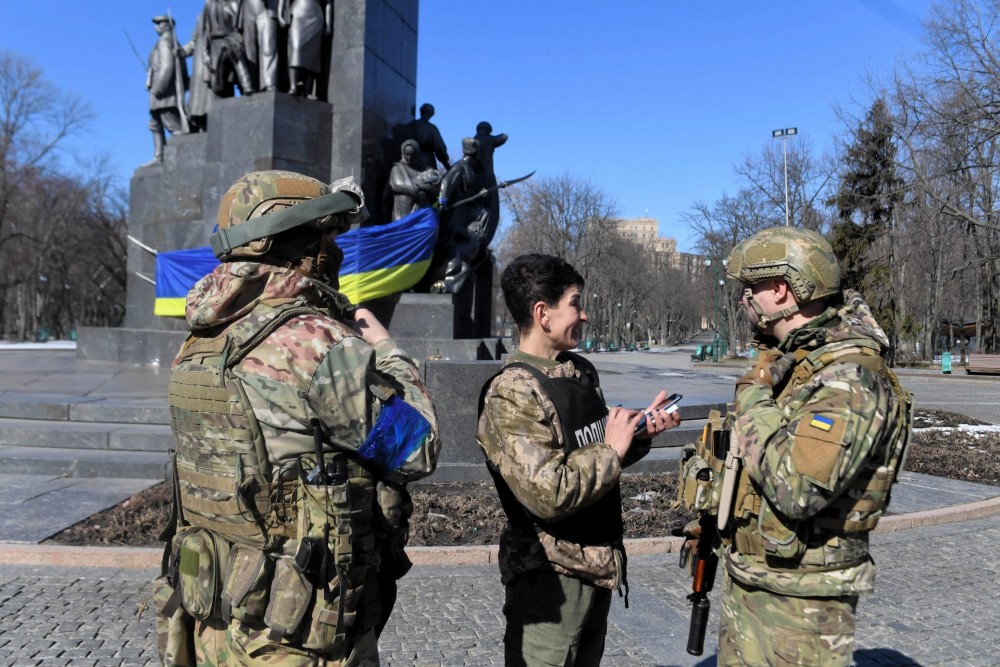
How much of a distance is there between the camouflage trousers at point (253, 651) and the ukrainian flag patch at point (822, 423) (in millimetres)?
1393

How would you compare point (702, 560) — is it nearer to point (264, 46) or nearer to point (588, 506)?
point (588, 506)

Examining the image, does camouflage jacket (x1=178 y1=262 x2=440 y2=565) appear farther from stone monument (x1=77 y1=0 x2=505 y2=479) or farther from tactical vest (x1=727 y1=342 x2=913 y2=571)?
stone monument (x1=77 y1=0 x2=505 y2=479)

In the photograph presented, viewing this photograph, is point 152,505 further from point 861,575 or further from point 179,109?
point 179,109

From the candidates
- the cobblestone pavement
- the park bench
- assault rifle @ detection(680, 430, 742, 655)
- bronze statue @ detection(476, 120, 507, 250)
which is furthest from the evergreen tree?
assault rifle @ detection(680, 430, 742, 655)

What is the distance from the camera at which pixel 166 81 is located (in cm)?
1553

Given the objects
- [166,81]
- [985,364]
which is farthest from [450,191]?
[985,364]

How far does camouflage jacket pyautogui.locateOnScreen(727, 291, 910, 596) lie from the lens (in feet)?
7.00

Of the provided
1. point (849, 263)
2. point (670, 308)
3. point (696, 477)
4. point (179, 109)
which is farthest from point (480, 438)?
point (670, 308)

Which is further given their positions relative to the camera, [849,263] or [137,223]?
[849,263]

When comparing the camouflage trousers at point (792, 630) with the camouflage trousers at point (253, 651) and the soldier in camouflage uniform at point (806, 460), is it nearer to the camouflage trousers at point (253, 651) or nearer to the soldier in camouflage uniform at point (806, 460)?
the soldier in camouflage uniform at point (806, 460)

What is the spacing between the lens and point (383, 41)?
1284cm

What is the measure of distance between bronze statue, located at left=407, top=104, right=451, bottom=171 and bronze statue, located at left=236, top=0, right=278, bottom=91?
245cm

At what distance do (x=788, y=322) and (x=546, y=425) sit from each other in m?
0.87

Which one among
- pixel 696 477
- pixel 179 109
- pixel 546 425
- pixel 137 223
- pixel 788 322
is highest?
pixel 179 109
